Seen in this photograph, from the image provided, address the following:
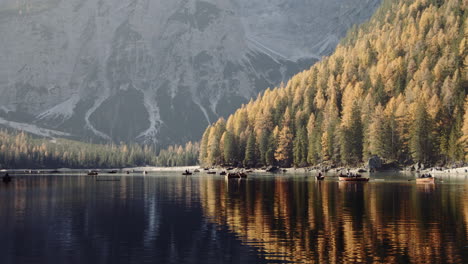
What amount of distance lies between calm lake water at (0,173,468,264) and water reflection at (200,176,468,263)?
90 millimetres

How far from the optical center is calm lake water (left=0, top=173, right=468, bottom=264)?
48.2m

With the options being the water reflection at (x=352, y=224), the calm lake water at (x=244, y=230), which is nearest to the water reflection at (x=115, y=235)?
the calm lake water at (x=244, y=230)

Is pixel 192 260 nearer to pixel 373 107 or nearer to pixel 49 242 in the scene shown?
pixel 49 242

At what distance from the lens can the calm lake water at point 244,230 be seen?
4822 cm

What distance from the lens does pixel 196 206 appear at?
88.0 metres

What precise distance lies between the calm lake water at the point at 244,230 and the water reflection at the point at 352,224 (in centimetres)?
9

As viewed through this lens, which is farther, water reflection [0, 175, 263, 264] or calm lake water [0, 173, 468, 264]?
water reflection [0, 175, 263, 264]

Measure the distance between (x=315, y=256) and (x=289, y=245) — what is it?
499 cm

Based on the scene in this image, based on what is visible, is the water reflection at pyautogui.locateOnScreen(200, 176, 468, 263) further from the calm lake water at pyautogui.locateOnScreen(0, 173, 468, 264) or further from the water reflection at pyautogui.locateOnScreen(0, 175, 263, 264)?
the water reflection at pyautogui.locateOnScreen(0, 175, 263, 264)

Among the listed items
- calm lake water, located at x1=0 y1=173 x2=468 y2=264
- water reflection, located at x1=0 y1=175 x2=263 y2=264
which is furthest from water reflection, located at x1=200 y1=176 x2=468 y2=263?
water reflection, located at x1=0 y1=175 x2=263 y2=264

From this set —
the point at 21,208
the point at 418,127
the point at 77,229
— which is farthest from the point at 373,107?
the point at 77,229

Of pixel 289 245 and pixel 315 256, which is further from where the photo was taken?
pixel 289 245

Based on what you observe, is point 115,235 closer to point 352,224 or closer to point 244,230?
point 244,230

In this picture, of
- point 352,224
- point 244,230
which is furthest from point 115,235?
point 352,224
